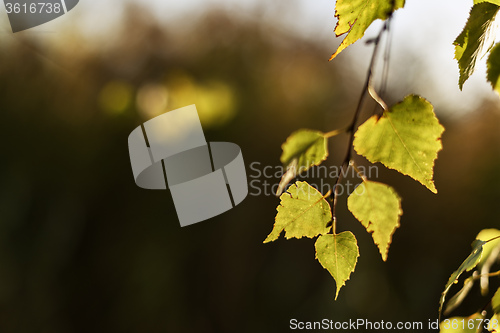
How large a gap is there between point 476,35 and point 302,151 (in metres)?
0.12

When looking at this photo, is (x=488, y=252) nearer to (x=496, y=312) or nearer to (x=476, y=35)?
(x=496, y=312)

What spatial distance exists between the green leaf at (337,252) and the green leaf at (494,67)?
13 cm

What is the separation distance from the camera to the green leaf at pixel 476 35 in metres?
0.24

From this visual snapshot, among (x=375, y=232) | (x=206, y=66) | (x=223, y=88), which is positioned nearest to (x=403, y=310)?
(x=223, y=88)

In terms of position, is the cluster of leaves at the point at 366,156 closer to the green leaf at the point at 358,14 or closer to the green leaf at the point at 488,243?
the green leaf at the point at 358,14

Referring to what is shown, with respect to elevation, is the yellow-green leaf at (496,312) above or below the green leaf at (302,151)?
below

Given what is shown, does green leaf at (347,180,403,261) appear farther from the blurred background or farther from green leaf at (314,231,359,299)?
the blurred background

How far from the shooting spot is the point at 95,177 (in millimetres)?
3508

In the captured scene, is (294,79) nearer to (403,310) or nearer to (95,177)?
(95,177)

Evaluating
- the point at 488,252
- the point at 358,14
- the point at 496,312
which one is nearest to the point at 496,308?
the point at 496,312

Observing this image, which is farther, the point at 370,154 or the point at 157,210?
the point at 157,210

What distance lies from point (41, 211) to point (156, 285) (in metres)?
1.09

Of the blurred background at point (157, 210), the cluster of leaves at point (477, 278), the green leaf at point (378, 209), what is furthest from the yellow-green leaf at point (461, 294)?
the blurred background at point (157, 210)

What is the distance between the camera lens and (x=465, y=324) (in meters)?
0.36
